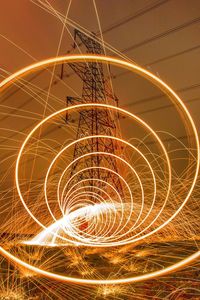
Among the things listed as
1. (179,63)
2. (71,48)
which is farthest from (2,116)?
(179,63)

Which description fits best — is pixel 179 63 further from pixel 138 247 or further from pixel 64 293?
pixel 64 293

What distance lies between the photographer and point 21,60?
845 centimetres

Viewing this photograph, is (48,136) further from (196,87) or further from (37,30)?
(196,87)

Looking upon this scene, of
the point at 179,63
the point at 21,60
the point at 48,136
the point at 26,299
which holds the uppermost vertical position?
the point at 21,60

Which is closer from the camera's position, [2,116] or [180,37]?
[180,37]

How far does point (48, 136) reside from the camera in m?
11.9

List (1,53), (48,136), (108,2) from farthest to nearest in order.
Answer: (48,136) → (1,53) → (108,2)

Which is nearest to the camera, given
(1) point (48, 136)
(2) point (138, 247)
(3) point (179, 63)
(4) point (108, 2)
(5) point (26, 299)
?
(5) point (26, 299)

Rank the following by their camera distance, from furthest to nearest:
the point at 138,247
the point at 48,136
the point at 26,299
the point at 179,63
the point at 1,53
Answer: the point at 48,136 < the point at 1,53 < the point at 179,63 < the point at 138,247 < the point at 26,299

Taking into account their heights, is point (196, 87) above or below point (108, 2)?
below

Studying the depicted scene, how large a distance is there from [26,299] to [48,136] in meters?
9.07

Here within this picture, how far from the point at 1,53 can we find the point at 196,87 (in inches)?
203

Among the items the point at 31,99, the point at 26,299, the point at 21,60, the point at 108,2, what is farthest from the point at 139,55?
the point at 26,299

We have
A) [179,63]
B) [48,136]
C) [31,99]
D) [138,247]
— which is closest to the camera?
[138,247]
